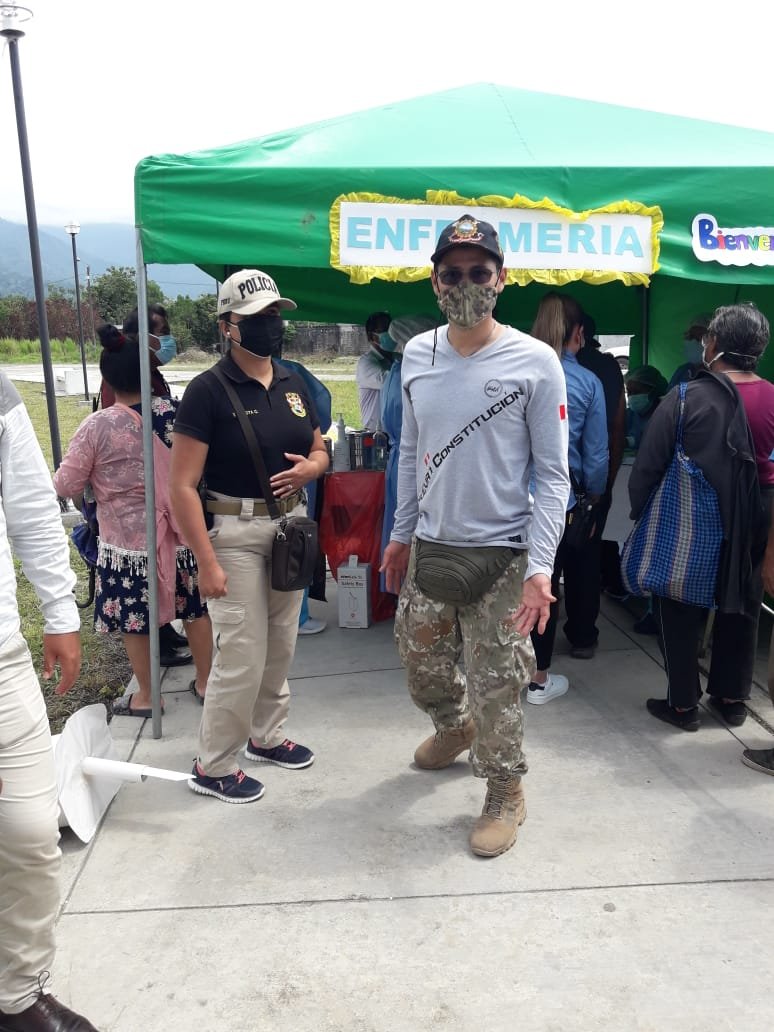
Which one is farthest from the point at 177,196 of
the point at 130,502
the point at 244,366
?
the point at 130,502

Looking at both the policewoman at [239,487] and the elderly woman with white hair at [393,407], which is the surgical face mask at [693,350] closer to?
the elderly woman with white hair at [393,407]

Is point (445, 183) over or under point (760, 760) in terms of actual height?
over

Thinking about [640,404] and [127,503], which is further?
[640,404]

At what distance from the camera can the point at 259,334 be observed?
2.81m

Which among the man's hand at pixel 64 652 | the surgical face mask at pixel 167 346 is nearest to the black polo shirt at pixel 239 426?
the man's hand at pixel 64 652

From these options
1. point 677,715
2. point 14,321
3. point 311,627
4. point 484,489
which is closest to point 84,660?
point 311,627

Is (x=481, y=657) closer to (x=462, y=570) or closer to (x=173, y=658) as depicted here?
(x=462, y=570)

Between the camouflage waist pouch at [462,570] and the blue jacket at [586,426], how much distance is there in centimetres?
132

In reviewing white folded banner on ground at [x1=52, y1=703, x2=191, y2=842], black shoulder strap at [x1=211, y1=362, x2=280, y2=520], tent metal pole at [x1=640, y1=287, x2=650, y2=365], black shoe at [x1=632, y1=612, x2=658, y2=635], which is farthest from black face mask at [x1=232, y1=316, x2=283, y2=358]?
tent metal pole at [x1=640, y1=287, x2=650, y2=365]

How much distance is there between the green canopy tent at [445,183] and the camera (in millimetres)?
3393

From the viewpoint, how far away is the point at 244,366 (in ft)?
9.36

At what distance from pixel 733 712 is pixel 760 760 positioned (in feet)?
1.37

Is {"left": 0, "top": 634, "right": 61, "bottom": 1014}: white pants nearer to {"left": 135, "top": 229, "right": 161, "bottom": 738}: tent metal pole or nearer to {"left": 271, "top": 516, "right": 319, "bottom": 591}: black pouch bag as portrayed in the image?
{"left": 271, "top": 516, "right": 319, "bottom": 591}: black pouch bag

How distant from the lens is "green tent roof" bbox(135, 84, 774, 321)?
11.1ft
